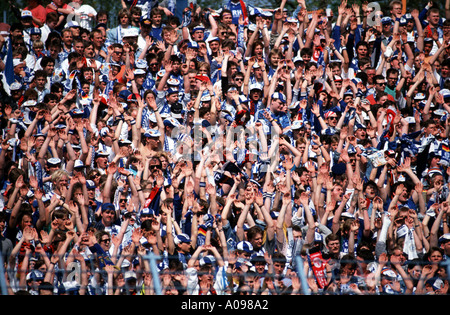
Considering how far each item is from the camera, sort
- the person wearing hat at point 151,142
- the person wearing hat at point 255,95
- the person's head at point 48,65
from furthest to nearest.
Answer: the person's head at point 48,65
the person wearing hat at point 255,95
the person wearing hat at point 151,142

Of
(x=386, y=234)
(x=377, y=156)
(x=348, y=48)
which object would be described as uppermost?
(x=348, y=48)

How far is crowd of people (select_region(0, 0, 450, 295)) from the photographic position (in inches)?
425

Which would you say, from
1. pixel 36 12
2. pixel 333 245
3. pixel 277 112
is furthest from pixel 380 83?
pixel 36 12

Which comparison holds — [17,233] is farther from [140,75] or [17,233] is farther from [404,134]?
[404,134]

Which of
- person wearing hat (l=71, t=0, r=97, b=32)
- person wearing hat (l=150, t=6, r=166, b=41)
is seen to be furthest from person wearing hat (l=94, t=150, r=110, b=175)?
person wearing hat (l=71, t=0, r=97, b=32)

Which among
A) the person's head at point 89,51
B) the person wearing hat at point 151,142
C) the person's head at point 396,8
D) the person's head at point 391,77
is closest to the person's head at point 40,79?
the person's head at point 89,51

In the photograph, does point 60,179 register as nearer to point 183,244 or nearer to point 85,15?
point 183,244

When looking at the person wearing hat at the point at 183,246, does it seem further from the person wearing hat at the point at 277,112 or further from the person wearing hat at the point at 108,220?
the person wearing hat at the point at 277,112

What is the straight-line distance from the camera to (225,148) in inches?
491

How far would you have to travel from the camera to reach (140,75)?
13.5m

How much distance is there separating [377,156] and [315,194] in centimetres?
116

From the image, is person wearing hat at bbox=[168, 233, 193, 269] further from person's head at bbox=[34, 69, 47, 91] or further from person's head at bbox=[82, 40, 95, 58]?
person's head at bbox=[82, 40, 95, 58]

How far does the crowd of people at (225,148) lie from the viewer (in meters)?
10.8

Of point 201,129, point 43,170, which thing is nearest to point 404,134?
point 201,129
